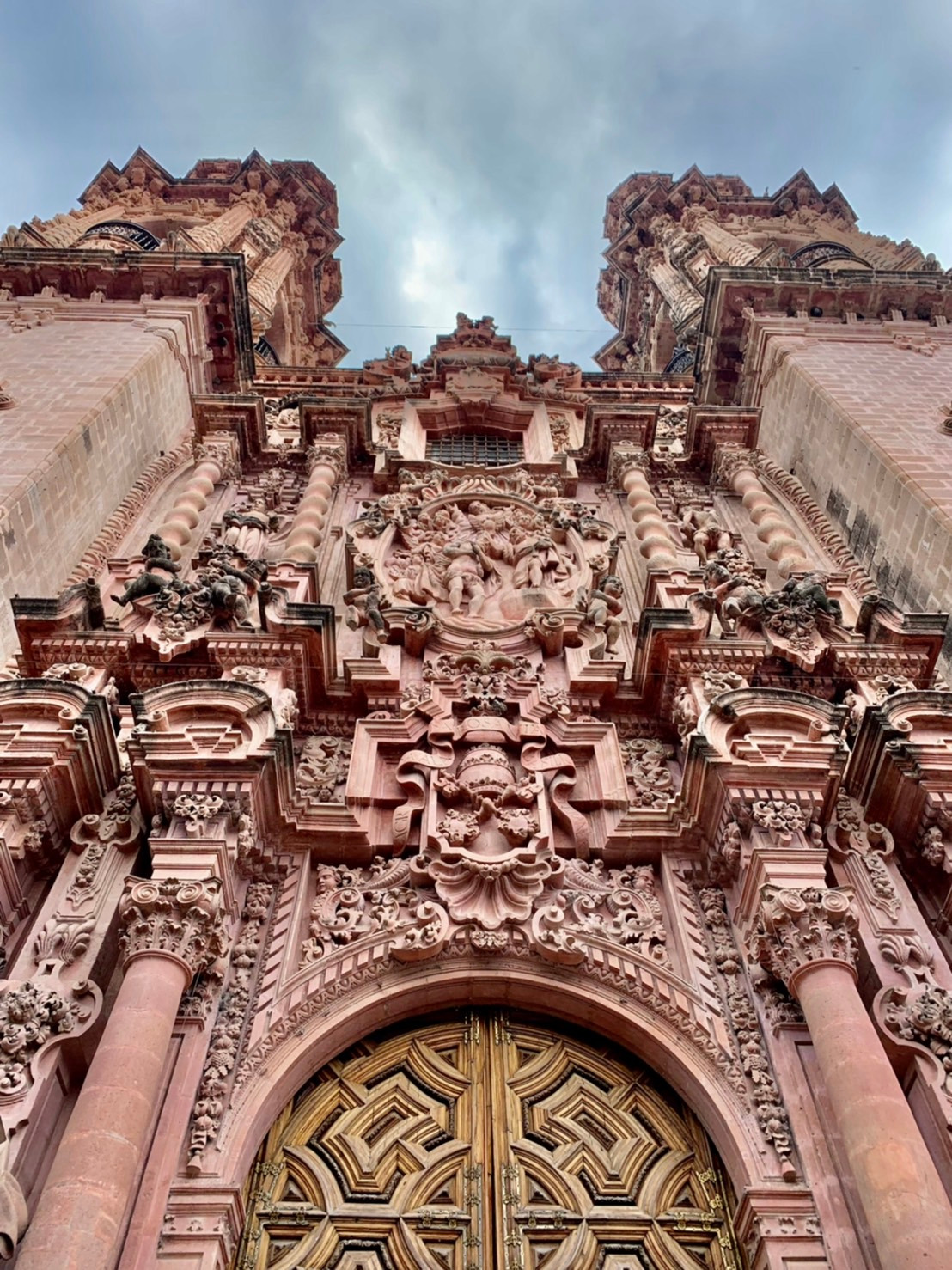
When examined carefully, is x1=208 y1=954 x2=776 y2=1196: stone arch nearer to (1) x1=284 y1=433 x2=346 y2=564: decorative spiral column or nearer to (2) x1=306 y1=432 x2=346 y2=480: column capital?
(1) x1=284 y1=433 x2=346 y2=564: decorative spiral column

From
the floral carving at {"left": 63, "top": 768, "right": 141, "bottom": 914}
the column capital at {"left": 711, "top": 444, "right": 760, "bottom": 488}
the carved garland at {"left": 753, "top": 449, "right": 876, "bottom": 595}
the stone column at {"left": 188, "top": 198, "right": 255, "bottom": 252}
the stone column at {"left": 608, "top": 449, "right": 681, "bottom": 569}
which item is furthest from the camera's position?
the stone column at {"left": 188, "top": 198, "right": 255, "bottom": 252}

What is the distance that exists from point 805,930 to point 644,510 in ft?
27.5

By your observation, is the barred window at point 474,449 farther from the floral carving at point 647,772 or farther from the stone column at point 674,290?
the stone column at point 674,290

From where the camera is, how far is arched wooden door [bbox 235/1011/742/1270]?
6141mm

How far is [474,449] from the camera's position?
57.6 feet

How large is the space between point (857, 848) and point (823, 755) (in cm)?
84

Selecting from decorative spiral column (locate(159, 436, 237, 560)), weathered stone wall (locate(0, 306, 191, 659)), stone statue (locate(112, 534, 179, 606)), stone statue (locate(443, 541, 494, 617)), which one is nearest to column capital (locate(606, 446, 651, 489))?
stone statue (locate(443, 541, 494, 617))

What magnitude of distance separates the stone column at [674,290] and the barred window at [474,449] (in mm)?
12667

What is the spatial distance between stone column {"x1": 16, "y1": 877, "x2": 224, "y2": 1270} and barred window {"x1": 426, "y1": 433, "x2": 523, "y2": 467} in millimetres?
11044

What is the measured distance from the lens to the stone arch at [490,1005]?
20.7ft

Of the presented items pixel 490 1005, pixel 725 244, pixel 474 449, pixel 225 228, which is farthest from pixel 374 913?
pixel 725 244

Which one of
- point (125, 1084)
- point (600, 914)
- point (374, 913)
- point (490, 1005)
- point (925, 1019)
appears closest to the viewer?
point (125, 1084)

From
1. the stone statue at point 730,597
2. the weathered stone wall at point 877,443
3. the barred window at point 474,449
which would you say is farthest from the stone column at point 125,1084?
the barred window at point 474,449

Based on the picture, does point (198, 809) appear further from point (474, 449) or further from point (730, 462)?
point (474, 449)
